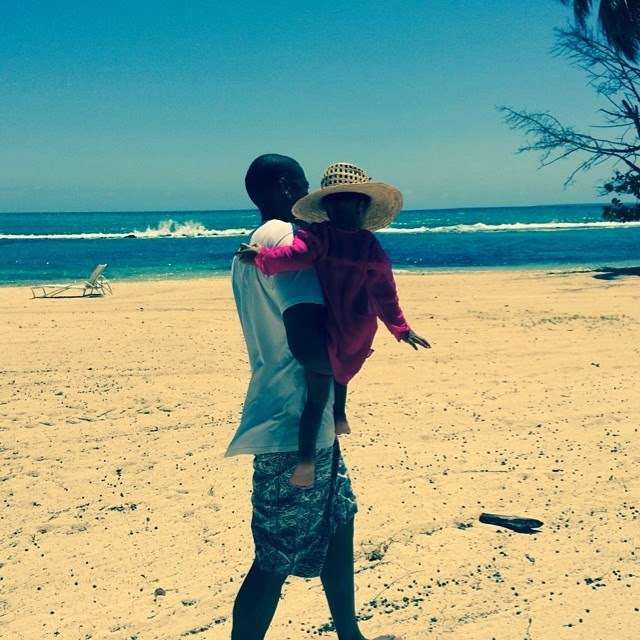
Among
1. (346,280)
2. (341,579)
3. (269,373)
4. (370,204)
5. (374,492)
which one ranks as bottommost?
(374,492)

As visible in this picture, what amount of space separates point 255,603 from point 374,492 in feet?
7.03

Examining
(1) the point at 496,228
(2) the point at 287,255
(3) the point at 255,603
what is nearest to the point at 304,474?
(3) the point at 255,603

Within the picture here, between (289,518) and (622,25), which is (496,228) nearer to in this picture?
(622,25)

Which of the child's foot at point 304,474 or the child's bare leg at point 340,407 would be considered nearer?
the child's foot at point 304,474

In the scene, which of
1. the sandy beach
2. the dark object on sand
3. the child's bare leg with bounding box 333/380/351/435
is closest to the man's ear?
the child's bare leg with bounding box 333/380/351/435

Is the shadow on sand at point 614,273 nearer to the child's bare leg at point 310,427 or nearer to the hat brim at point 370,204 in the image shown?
the hat brim at point 370,204

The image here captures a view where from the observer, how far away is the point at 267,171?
221cm

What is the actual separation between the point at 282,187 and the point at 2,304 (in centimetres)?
1408

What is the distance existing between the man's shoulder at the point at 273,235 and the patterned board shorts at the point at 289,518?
26.5 inches

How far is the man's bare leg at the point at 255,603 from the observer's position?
7.62 ft

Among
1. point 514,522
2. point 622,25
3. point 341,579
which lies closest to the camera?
point 341,579

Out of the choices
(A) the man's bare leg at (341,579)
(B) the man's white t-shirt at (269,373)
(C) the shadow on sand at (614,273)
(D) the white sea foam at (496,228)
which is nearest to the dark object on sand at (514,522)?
(A) the man's bare leg at (341,579)

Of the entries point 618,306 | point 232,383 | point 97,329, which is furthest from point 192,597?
point 618,306

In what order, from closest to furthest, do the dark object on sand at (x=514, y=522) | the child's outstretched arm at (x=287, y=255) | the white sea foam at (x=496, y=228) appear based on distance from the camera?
the child's outstretched arm at (x=287, y=255), the dark object on sand at (x=514, y=522), the white sea foam at (x=496, y=228)
